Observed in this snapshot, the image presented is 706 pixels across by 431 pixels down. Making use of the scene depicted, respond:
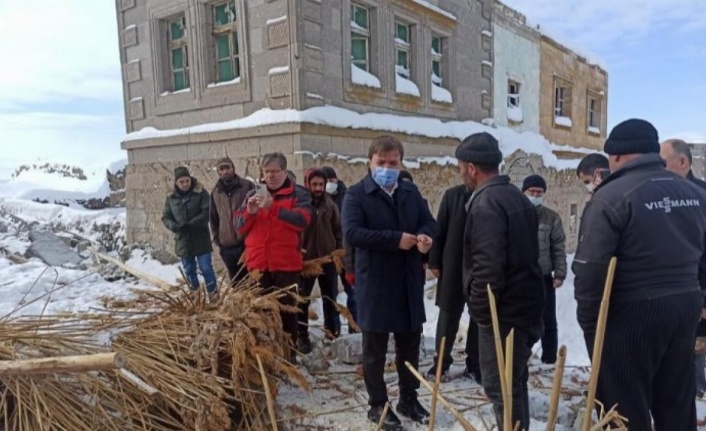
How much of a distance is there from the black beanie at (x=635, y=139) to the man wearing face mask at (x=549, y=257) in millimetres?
1648

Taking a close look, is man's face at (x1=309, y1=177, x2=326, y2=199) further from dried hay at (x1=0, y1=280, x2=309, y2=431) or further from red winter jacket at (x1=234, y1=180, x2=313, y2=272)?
dried hay at (x1=0, y1=280, x2=309, y2=431)

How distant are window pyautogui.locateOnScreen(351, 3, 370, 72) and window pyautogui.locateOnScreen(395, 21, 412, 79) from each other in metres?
0.73

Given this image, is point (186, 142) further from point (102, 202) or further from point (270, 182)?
point (102, 202)

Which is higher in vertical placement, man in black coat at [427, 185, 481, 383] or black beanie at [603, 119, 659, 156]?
black beanie at [603, 119, 659, 156]

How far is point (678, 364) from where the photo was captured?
2.08m

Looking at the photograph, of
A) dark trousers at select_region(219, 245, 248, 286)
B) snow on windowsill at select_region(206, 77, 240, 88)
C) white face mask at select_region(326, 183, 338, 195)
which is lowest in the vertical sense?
dark trousers at select_region(219, 245, 248, 286)

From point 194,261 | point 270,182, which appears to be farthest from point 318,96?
point 270,182

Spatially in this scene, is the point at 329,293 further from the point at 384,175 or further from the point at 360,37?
the point at 360,37

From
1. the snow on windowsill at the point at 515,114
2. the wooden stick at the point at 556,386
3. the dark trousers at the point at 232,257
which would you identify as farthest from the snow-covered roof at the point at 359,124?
the wooden stick at the point at 556,386

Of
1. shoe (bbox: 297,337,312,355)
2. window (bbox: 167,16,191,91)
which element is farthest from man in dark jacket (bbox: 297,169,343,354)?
window (bbox: 167,16,191,91)

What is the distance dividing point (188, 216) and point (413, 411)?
350 centimetres

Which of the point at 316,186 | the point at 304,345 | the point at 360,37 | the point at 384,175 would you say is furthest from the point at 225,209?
the point at 360,37

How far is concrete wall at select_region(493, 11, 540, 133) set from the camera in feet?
32.4

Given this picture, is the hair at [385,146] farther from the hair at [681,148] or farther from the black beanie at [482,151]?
the hair at [681,148]
